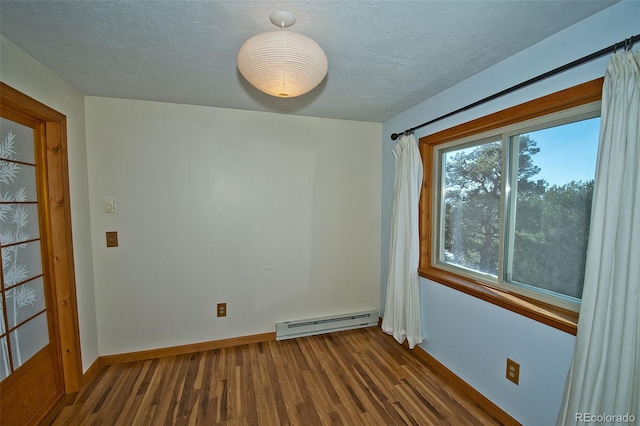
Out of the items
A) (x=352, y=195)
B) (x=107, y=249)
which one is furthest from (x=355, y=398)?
(x=107, y=249)

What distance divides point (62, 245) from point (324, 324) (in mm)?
2282

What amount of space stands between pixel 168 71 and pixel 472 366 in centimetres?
296

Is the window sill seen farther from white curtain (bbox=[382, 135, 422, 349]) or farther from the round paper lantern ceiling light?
the round paper lantern ceiling light

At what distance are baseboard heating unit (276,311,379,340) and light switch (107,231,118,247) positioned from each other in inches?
64.3

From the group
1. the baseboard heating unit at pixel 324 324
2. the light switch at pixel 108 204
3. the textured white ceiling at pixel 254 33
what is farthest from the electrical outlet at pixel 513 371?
the light switch at pixel 108 204

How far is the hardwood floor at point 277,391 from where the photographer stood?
1685mm

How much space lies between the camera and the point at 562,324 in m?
1.34

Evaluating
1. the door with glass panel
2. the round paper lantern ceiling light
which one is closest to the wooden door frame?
the door with glass panel

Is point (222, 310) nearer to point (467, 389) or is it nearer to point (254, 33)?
point (467, 389)

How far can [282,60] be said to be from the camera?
111 cm

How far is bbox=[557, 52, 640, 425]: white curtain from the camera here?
105 centimetres

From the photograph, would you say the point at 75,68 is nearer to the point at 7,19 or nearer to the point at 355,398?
the point at 7,19

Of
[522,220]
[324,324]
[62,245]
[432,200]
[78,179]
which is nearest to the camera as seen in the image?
[522,220]

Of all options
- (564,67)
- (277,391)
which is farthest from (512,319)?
(277,391)
